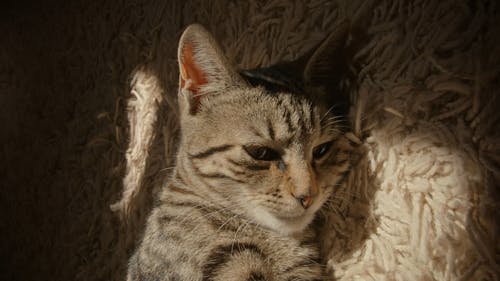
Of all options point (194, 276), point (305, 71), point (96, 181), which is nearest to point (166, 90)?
point (96, 181)

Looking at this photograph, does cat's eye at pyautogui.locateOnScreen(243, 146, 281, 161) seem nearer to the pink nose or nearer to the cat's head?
the cat's head

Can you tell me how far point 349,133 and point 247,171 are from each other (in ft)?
0.93

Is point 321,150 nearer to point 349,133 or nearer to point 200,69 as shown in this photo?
point 349,133

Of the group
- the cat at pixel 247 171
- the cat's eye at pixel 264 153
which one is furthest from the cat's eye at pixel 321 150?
the cat's eye at pixel 264 153

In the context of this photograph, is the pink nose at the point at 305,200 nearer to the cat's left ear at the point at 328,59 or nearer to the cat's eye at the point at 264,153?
the cat's eye at the point at 264,153

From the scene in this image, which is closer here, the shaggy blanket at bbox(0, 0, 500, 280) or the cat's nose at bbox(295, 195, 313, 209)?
the shaggy blanket at bbox(0, 0, 500, 280)

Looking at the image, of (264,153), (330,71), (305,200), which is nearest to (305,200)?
(305,200)

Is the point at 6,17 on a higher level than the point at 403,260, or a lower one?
higher

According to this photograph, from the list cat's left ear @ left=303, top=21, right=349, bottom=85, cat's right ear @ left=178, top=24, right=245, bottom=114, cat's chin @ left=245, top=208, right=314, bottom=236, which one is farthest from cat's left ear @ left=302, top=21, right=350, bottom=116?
cat's chin @ left=245, top=208, right=314, bottom=236

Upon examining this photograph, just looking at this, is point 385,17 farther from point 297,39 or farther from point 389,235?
point 389,235

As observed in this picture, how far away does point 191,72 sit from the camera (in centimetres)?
105

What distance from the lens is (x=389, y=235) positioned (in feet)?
2.88

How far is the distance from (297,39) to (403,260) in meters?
0.71

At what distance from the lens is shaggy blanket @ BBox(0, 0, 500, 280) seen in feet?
2.41
